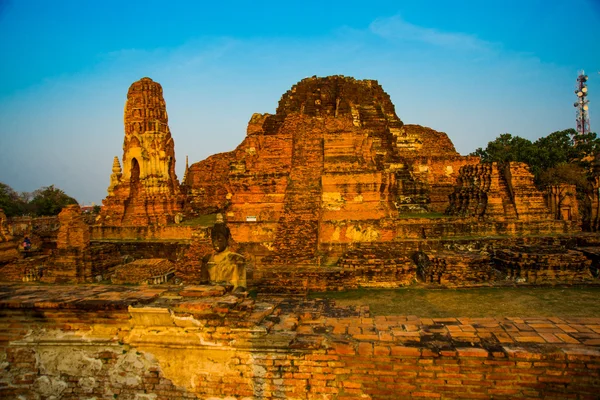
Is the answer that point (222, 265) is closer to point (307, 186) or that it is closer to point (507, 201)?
point (307, 186)

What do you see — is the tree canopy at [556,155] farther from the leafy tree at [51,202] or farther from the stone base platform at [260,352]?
the leafy tree at [51,202]

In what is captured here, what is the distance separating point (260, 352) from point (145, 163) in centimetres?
1774

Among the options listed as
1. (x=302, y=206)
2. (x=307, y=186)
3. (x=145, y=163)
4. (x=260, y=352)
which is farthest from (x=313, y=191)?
(x=145, y=163)

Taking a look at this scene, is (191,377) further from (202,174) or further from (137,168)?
(202,174)

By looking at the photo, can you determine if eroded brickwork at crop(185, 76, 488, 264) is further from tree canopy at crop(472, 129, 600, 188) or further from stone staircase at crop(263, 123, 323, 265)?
tree canopy at crop(472, 129, 600, 188)

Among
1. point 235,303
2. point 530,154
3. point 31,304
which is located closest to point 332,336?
point 235,303

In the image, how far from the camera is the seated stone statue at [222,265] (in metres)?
5.34

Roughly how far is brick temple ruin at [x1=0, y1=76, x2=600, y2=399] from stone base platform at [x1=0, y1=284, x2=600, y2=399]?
2 centimetres

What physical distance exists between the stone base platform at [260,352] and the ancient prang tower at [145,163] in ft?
48.6

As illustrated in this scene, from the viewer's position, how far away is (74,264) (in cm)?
1180

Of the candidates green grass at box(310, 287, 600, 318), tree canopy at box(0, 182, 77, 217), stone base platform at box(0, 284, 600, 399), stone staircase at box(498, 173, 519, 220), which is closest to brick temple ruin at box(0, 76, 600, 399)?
stone base platform at box(0, 284, 600, 399)

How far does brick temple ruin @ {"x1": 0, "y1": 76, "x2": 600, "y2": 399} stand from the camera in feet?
13.1

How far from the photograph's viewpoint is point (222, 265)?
17.6 feet

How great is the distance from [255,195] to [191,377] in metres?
8.30
